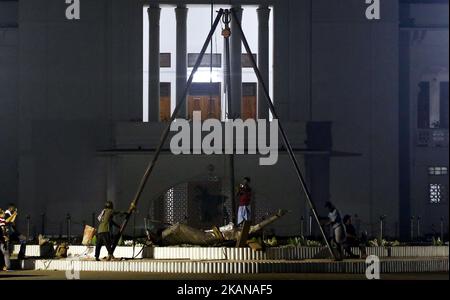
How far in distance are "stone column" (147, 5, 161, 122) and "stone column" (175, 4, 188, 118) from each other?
0.69m

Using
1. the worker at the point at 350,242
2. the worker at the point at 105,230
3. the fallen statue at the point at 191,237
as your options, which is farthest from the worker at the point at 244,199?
the worker at the point at 105,230

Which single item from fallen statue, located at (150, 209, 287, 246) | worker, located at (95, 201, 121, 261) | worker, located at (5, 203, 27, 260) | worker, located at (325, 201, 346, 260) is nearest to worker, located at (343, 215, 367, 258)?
worker, located at (325, 201, 346, 260)

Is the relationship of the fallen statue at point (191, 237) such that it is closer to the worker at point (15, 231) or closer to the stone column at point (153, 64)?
the worker at point (15, 231)

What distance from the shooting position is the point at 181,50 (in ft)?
151

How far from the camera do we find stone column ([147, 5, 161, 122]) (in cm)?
4550

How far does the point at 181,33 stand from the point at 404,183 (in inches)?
381

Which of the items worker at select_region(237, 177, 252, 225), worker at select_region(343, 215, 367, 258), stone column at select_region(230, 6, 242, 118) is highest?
stone column at select_region(230, 6, 242, 118)

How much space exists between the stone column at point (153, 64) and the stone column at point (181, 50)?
692 mm

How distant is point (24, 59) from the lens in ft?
150

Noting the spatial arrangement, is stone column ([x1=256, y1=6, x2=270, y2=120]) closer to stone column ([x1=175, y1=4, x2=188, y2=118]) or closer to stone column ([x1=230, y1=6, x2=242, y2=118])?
stone column ([x1=230, y1=6, x2=242, y2=118])

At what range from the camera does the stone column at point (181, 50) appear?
45.6 m
